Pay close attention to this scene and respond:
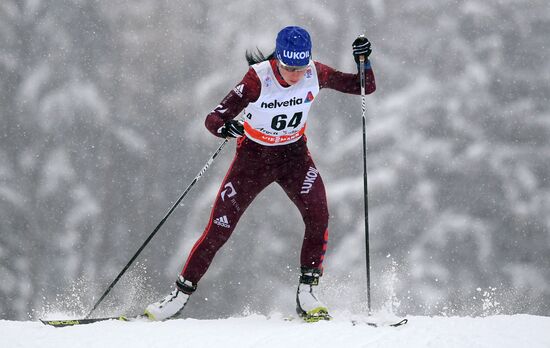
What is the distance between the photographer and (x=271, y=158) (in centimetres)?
512

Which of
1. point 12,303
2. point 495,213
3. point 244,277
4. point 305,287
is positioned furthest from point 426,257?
point 305,287

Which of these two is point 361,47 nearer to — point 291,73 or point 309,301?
point 291,73

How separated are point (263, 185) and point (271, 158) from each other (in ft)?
0.67

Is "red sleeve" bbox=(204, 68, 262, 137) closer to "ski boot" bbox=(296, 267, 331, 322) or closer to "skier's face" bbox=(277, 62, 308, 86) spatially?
"skier's face" bbox=(277, 62, 308, 86)

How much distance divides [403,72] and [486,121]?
1896 millimetres

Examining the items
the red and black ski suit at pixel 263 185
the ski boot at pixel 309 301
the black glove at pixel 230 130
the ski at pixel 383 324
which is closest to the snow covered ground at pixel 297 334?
the ski at pixel 383 324

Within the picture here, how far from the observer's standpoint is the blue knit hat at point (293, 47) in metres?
4.66

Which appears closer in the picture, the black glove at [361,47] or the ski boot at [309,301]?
the ski boot at [309,301]

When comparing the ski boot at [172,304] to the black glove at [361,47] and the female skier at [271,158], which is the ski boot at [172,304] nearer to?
the female skier at [271,158]

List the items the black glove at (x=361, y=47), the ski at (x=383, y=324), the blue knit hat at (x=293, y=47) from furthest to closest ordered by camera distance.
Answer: the black glove at (x=361, y=47) < the blue knit hat at (x=293, y=47) < the ski at (x=383, y=324)

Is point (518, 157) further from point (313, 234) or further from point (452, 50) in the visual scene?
point (313, 234)

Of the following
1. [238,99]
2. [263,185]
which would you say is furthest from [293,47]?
[263,185]

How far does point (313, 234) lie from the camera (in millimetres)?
5070

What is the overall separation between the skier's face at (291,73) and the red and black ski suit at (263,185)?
58mm
